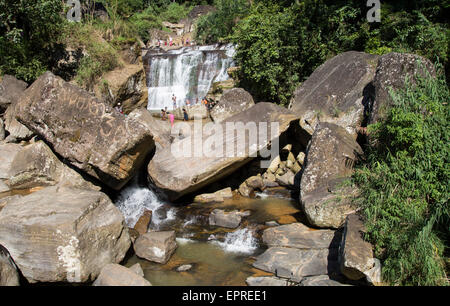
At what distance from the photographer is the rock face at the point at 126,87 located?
17.1 meters

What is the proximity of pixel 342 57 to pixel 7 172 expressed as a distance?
1173cm

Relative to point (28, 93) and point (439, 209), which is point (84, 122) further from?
point (439, 209)

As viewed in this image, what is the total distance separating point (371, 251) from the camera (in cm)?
508

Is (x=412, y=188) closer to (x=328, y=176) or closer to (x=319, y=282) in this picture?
(x=319, y=282)

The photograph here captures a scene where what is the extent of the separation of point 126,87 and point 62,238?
44.2 ft

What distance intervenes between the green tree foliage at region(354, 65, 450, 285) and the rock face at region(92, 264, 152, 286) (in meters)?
3.80

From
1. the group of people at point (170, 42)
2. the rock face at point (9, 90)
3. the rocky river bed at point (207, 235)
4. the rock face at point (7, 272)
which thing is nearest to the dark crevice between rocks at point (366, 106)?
the rocky river bed at point (207, 235)

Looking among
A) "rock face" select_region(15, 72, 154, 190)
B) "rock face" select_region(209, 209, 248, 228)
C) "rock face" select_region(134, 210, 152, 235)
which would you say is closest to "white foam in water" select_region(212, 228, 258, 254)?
"rock face" select_region(209, 209, 248, 228)

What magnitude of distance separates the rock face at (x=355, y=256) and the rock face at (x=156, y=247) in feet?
11.2

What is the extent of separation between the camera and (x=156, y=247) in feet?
22.2

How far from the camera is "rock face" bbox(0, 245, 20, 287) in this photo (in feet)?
16.0

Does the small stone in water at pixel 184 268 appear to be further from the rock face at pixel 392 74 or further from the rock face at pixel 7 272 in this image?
the rock face at pixel 392 74

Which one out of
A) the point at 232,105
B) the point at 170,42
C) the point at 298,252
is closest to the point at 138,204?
the point at 298,252
